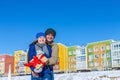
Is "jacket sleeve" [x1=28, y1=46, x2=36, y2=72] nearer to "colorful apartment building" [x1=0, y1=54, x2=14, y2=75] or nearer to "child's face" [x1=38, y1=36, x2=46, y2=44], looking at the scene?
"child's face" [x1=38, y1=36, x2=46, y2=44]

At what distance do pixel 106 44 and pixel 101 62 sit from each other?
4891mm

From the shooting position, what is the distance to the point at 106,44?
77875mm

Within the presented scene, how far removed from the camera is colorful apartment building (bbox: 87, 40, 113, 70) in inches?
3091

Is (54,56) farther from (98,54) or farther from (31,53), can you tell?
(98,54)

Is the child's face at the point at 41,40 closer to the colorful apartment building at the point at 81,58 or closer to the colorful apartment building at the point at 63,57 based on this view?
the colorful apartment building at the point at 81,58

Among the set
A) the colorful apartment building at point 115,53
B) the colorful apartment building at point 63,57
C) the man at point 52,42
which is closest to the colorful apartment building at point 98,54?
the colorful apartment building at point 115,53

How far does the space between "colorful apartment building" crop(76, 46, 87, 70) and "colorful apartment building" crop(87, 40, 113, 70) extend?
3.02 ft

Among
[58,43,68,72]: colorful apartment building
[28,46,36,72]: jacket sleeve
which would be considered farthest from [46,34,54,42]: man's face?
[58,43,68,72]: colorful apartment building

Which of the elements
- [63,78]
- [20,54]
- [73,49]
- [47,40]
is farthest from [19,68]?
[47,40]

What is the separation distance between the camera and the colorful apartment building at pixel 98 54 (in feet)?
258

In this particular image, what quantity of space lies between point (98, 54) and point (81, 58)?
407 cm

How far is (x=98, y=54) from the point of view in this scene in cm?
8181

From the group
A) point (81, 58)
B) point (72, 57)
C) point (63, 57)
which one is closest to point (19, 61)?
point (63, 57)

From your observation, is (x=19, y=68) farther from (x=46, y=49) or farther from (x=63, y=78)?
(x=46, y=49)
